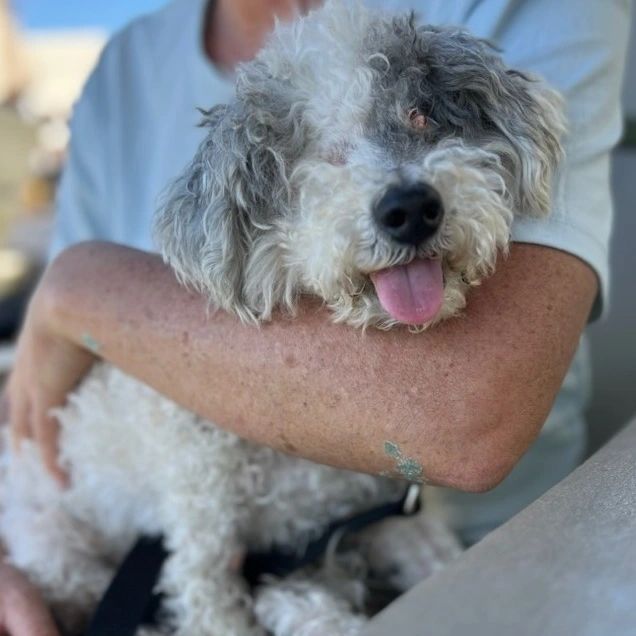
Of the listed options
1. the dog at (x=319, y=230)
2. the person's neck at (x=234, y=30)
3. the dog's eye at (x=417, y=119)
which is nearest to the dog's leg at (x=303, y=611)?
the dog at (x=319, y=230)

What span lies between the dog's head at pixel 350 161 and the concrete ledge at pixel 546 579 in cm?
23

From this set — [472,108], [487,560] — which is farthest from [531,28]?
[487,560]

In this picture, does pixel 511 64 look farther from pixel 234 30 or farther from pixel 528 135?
pixel 234 30

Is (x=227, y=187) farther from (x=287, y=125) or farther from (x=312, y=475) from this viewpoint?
(x=312, y=475)

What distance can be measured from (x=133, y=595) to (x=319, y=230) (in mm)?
591

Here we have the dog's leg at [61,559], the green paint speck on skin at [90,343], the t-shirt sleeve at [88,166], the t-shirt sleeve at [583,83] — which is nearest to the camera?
the t-shirt sleeve at [583,83]

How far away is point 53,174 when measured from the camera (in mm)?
3639

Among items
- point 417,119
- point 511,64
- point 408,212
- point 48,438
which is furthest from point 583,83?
point 48,438

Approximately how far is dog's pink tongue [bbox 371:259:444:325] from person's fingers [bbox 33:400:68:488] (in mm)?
711

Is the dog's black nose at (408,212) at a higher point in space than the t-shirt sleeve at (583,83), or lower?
lower

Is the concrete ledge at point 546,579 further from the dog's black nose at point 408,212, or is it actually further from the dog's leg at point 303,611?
the dog's leg at point 303,611

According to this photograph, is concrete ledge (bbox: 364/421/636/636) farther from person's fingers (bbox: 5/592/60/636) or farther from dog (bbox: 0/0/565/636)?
person's fingers (bbox: 5/592/60/636)

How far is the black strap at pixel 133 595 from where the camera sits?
44.2 inches

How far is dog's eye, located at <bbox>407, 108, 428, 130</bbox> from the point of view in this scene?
0.94 metres
